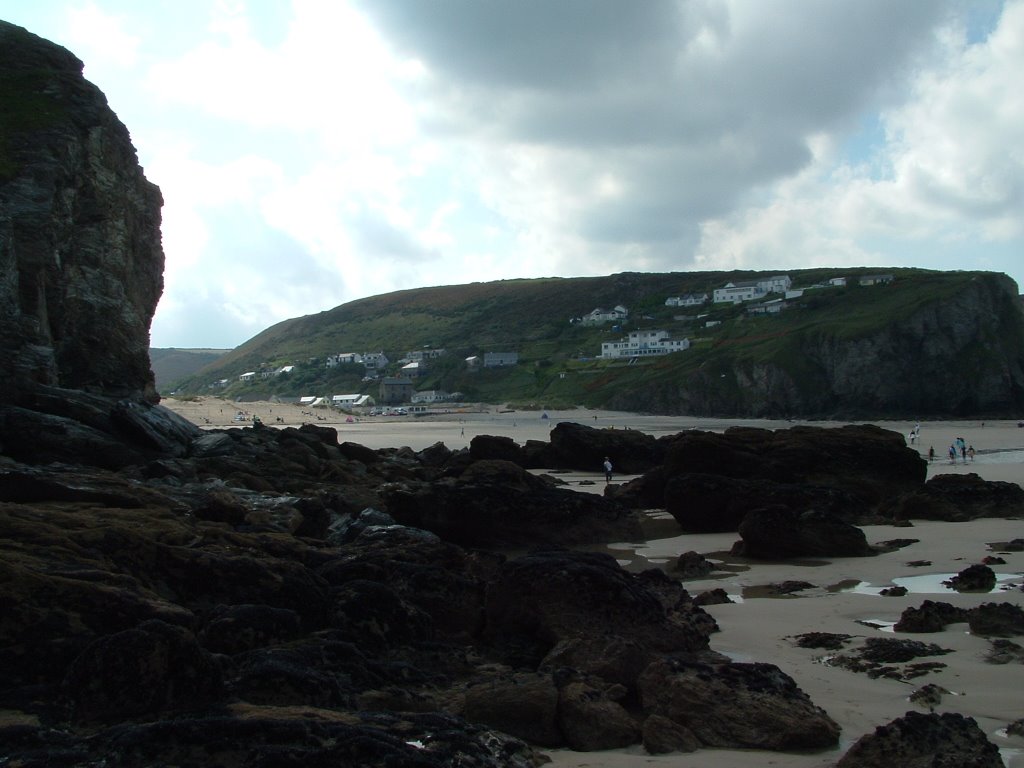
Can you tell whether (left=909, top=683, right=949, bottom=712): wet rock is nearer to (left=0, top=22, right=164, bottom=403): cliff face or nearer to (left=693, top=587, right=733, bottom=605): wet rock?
(left=693, top=587, right=733, bottom=605): wet rock

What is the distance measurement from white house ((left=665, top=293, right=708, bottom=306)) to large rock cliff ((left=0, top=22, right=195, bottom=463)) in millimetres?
112228

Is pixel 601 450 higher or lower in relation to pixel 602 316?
lower

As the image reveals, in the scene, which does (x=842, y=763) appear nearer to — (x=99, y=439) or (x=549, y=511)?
(x=549, y=511)

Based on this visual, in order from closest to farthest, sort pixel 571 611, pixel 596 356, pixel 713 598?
1. pixel 571 611
2. pixel 713 598
3. pixel 596 356

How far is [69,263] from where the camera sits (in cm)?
2903

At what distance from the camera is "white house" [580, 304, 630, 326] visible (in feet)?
468

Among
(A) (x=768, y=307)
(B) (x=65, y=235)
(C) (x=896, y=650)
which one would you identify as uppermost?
(A) (x=768, y=307)

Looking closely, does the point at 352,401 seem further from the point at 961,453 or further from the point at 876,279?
the point at 961,453

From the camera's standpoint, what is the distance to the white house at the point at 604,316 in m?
143

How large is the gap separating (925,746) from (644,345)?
110m

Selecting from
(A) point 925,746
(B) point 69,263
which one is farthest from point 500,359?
(A) point 925,746

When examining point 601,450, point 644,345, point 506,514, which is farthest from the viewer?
point 644,345

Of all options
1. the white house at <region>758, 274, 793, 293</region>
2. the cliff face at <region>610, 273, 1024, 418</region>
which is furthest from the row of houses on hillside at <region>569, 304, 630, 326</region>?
the cliff face at <region>610, 273, 1024, 418</region>

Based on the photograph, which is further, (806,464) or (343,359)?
(343,359)
